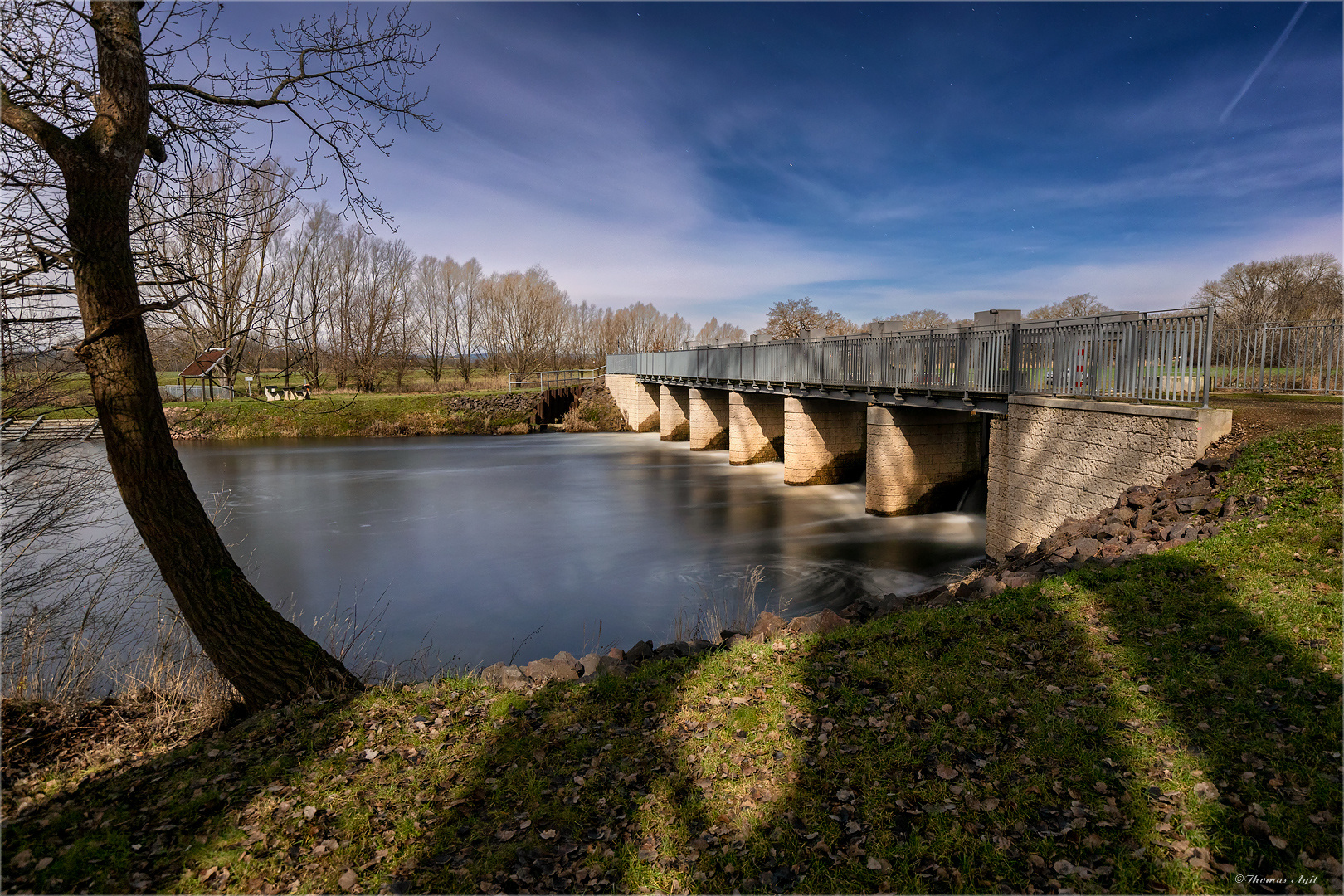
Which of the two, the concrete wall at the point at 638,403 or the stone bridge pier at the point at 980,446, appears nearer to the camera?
the stone bridge pier at the point at 980,446

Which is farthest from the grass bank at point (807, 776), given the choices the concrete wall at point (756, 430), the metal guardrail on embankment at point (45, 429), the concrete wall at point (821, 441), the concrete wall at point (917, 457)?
the concrete wall at point (756, 430)

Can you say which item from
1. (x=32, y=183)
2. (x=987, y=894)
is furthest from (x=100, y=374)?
(x=987, y=894)

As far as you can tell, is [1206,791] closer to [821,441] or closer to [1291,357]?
[1291,357]

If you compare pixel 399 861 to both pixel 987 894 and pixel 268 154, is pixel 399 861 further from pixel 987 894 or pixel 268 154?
pixel 268 154

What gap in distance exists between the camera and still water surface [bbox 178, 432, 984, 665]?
504 inches

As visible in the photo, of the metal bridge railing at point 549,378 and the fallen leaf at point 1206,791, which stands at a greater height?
the metal bridge railing at point 549,378

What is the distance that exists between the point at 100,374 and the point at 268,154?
2.46m

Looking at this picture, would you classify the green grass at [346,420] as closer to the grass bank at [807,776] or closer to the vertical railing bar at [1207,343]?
the grass bank at [807,776]

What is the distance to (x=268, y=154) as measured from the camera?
20.2ft

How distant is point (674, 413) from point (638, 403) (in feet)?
20.7

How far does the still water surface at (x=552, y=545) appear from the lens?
12797 millimetres

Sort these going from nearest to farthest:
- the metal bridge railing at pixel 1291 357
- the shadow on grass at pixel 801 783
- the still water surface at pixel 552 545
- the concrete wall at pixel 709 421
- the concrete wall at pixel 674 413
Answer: the shadow on grass at pixel 801 783
the metal bridge railing at pixel 1291 357
the still water surface at pixel 552 545
the concrete wall at pixel 709 421
the concrete wall at pixel 674 413

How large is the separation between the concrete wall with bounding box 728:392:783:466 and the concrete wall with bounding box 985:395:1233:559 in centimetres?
1619

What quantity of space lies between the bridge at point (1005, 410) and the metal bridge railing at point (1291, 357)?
2.01 metres
